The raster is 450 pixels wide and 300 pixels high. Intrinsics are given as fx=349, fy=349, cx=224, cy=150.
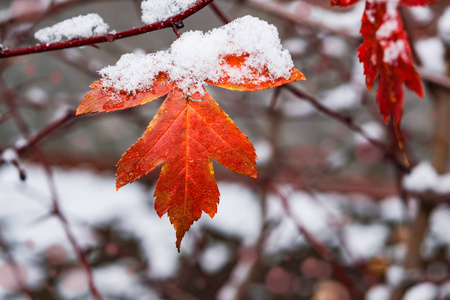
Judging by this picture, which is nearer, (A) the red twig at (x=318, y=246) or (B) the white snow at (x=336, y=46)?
(A) the red twig at (x=318, y=246)

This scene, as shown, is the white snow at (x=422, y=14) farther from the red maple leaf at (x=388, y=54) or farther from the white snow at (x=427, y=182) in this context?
the red maple leaf at (x=388, y=54)

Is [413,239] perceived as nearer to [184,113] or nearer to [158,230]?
[184,113]

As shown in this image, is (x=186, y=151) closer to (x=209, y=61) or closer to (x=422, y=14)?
(x=209, y=61)

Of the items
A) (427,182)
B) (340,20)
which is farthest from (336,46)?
(427,182)

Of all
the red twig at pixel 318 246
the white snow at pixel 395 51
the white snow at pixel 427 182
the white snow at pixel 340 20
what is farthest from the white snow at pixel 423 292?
the white snow at pixel 395 51

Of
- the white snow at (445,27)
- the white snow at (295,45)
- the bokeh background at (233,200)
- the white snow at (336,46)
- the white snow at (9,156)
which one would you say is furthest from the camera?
the white snow at (336,46)

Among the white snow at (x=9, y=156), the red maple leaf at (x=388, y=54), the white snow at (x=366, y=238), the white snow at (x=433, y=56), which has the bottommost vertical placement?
the white snow at (x=366, y=238)
